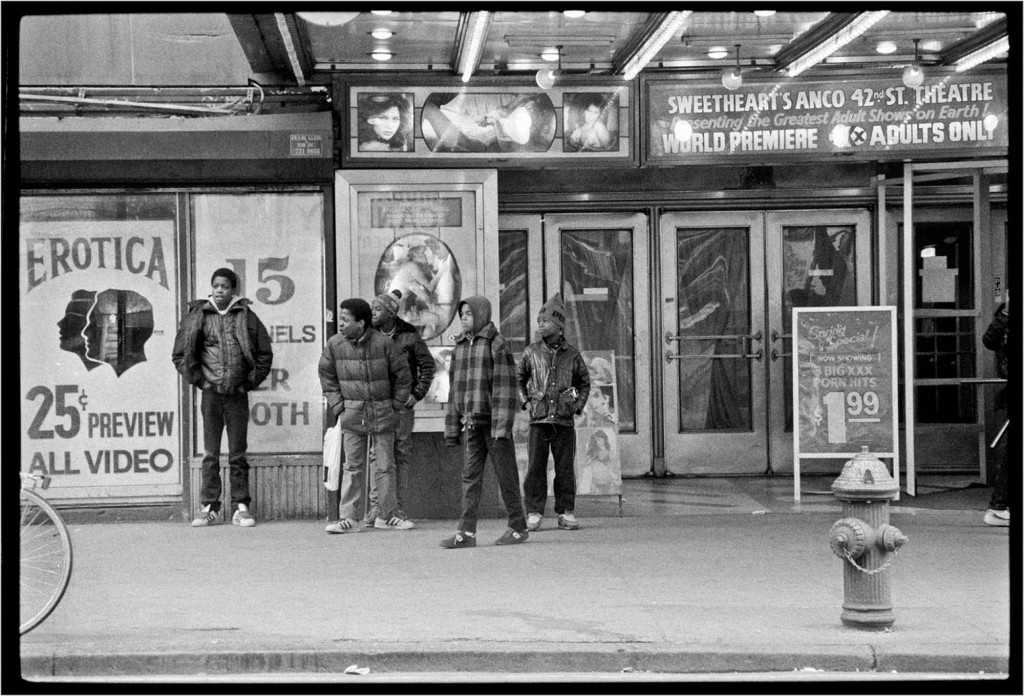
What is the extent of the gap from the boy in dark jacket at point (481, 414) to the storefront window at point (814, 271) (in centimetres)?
417

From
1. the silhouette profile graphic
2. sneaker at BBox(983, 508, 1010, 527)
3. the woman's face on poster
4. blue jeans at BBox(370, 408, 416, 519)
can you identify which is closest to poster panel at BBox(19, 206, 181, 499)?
the silhouette profile graphic

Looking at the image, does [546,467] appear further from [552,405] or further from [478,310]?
[478,310]

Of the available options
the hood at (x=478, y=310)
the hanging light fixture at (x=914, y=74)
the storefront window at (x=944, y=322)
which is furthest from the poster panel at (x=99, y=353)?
the storefront window at (x=944, y=322)

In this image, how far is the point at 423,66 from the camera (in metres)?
11.0

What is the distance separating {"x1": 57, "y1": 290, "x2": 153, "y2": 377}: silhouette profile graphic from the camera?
11031mm

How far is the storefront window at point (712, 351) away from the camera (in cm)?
1316

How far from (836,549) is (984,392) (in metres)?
6.30

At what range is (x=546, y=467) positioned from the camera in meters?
10.8

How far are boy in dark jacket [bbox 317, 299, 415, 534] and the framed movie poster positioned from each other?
57 centimetres

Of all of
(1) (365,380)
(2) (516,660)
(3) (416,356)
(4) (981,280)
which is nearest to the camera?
(2) (516,660)

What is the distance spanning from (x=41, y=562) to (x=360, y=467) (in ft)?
8.79

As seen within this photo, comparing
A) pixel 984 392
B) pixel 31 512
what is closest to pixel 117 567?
pixel 31 512

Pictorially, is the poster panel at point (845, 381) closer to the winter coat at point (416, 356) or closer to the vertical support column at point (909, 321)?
the vertical support column at point (909, 321)

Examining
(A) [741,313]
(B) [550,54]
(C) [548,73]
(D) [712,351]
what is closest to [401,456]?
(C) [548,73]
